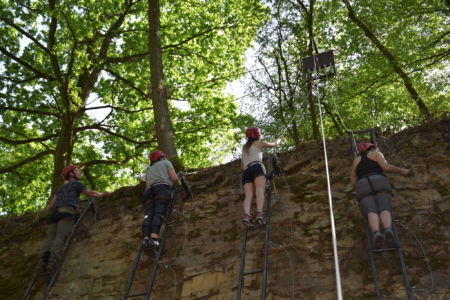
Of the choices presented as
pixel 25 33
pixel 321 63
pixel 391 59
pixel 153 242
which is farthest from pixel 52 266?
pixel 391 59

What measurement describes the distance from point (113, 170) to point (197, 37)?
713 cm

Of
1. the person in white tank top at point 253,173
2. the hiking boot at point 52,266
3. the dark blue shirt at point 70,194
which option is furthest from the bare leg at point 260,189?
the hiking boot at point 52,266

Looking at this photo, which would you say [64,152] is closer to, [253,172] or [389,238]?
[253,172]

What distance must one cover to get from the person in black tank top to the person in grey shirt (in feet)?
10.4

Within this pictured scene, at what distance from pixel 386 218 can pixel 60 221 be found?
5.58 metres

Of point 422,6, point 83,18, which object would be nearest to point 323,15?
point 422,6

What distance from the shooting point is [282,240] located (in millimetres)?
6770

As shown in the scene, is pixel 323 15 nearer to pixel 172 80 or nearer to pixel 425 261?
pixel 172 80

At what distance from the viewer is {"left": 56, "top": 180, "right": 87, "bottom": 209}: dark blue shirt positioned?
310 inches

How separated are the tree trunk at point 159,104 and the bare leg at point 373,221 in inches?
205

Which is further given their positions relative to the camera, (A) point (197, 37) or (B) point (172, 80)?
(B) point (172, 80)

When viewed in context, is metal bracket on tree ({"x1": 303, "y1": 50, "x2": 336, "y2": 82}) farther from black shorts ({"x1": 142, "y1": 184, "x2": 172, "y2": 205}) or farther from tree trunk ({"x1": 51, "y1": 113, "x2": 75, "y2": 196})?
tree trunk ({"x1": 51, "y1": 113, "x2": 75, "y2": 196})

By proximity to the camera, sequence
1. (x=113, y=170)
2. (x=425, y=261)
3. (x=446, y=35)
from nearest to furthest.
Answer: (x=425, y=261)
(x=446, y=35)
(x=113, y=170)

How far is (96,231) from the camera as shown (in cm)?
867
